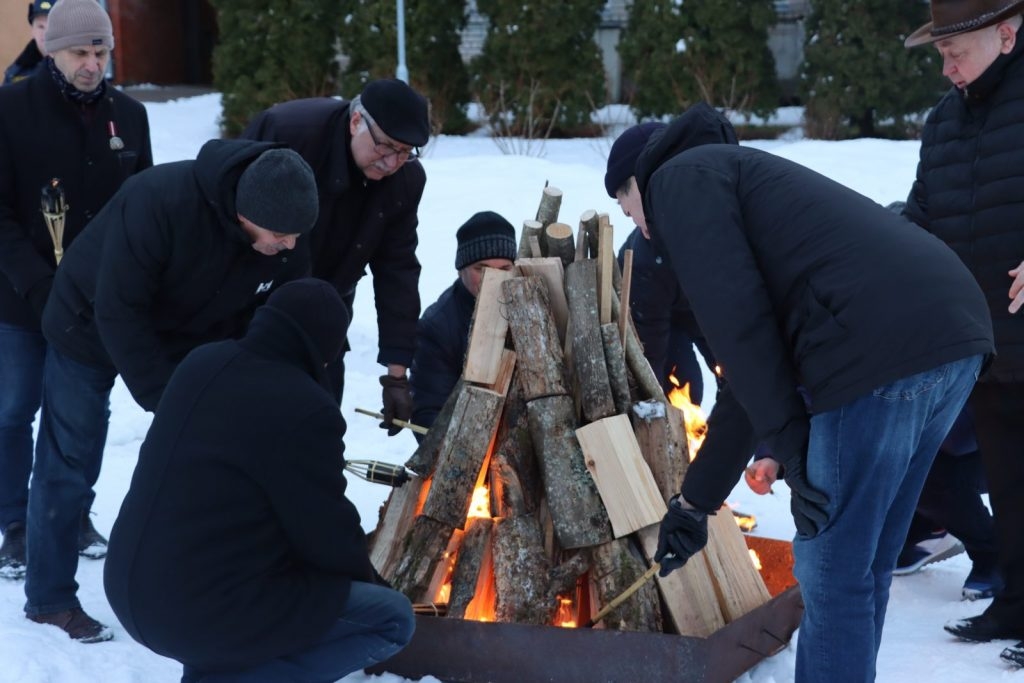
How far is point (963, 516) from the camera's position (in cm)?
441

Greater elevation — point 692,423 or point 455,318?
point 455,318

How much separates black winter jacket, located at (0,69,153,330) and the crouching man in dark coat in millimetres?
1684

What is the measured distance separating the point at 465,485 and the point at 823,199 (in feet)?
5.66

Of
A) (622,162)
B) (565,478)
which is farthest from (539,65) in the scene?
(565,478)

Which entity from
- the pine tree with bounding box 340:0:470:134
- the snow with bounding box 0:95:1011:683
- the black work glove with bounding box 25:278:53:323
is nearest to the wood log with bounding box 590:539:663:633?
the snow with bounding box 0:95:1011:683

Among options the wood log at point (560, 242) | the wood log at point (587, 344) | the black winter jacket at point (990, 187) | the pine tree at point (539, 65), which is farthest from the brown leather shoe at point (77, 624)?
the pine tree at point (539, 65)

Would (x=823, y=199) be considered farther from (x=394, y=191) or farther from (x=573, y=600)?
(x=394, y=191)

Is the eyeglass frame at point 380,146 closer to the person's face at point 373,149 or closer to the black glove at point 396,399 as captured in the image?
the person's face at point 373,149

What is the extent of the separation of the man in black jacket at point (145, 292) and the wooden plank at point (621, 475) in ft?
3.89

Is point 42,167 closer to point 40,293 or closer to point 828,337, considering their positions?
point 40,293

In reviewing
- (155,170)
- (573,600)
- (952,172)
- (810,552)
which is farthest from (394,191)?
(810,552)

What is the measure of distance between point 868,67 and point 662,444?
31.7 feet

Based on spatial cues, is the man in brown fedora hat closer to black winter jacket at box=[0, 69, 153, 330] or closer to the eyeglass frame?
the eyeglass frame

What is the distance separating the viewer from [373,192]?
4699mm
